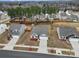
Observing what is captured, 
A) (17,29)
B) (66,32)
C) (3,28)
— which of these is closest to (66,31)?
(66,32)

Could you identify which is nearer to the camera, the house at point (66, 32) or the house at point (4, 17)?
the house at point (66, 32)

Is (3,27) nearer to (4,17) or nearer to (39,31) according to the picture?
(4,17)

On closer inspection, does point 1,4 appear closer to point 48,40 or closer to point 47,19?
point 47,19

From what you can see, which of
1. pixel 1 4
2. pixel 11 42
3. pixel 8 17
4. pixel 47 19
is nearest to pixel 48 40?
pixel 47 19

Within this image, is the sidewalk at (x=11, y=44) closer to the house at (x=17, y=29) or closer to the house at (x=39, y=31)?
the house at (x=17, y=29)

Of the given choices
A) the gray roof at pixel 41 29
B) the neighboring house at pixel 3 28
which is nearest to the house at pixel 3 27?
the neighboring house at pixel 3 28

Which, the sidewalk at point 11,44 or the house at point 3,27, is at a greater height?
the house at point 3,27

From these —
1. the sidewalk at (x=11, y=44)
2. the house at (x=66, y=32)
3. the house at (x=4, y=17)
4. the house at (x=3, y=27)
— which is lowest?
the sidewalk at (x=11, y=44)
